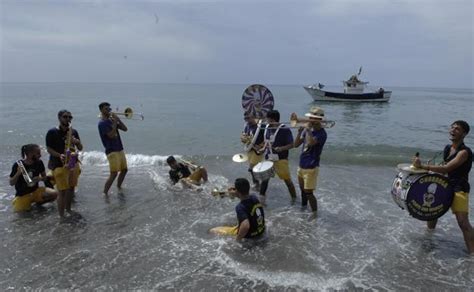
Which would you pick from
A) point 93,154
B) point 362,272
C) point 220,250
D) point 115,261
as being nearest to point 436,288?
point 362,272

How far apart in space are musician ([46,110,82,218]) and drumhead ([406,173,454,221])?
5749mm

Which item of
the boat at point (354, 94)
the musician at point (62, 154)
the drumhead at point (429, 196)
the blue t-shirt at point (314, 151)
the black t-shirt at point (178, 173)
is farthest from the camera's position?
Answer: the boat at point (354, 94)

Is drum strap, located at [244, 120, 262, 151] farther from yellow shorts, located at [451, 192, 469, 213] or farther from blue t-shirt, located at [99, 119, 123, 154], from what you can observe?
yellow shorts, located at [451, 192, 469, 213]

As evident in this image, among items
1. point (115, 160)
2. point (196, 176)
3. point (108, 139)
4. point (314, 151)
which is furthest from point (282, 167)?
point (108, 139)

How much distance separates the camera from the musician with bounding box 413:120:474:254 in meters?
5.42

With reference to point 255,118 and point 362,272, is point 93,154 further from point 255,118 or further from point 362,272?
point 362,272

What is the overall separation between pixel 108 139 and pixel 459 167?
22.3 ft

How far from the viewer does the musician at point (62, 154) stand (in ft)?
22.4

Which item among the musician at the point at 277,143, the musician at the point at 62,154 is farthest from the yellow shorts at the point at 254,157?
the musician at the point at 62,154

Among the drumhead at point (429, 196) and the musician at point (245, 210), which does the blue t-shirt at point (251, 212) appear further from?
the drumhead at point (429, 196)

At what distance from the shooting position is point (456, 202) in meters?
5.64

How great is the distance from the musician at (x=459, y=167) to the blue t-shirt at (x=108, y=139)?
20.0 feet

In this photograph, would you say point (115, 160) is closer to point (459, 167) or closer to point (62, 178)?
point (62, 178)

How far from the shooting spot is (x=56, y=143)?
6895mm
